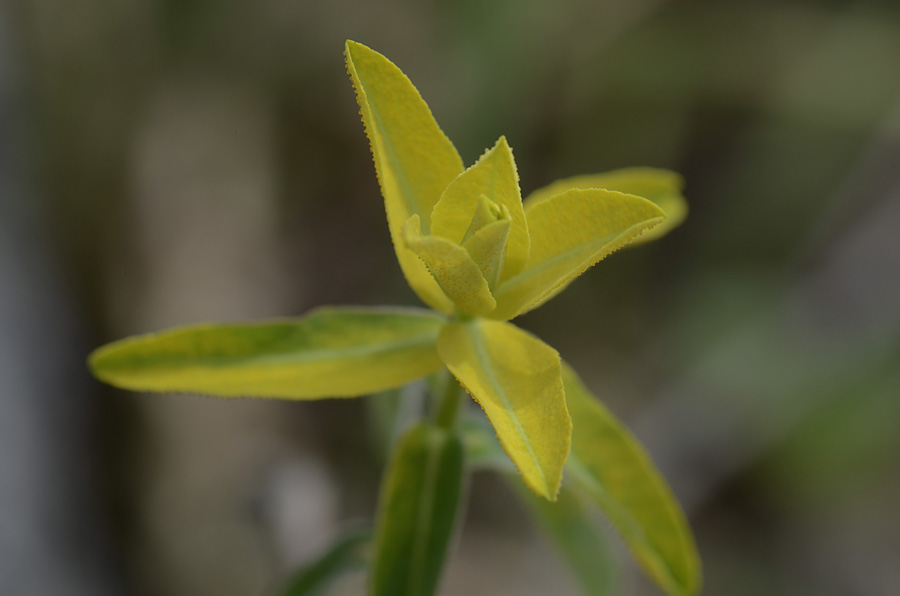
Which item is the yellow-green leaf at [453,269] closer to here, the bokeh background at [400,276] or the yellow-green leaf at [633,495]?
the yellow-green leaf at [633,495]

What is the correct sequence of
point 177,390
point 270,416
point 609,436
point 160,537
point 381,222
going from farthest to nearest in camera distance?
point 381,222 < point 270,416 < point 160,537 < point 609,436 < point 177,390

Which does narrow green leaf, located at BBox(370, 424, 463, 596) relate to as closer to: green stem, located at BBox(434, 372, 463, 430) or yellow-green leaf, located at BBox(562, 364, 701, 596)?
green stem, located at BBox(434, 372, 463, 430)

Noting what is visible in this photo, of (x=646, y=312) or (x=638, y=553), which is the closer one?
(x=638, y=553)

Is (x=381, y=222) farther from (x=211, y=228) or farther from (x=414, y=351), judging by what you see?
(x=414, y=351)

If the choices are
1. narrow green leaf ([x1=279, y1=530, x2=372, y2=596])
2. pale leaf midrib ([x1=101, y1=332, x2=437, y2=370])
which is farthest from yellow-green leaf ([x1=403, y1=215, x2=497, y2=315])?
narrow green leaf ([x1=279, y1=530, x2=372, y2=596])

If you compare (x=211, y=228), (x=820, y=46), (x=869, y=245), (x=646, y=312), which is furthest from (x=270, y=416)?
(x=820, y=46)

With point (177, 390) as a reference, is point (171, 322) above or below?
below

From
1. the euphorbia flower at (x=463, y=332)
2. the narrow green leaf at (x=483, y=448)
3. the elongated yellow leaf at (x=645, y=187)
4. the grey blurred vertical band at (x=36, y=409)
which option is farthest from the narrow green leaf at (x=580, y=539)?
the grey blurred vertical band at (x=36, y=409)
